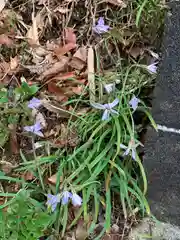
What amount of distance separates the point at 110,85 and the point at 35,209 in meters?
0.52

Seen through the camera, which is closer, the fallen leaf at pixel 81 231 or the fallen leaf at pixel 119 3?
the fallen leaf at pixel 81 231

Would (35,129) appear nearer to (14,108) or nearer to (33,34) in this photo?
(14,108)

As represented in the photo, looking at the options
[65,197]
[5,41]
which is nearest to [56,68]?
[5,41]

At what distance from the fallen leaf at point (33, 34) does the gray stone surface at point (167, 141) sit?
636 millimetres

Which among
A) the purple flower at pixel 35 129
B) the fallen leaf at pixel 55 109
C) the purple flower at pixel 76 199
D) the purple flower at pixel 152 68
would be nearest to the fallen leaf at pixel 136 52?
the purple flower at pixel 152 68

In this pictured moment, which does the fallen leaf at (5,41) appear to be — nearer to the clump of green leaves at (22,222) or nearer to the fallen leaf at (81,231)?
the clump of green leaves at (22,222)

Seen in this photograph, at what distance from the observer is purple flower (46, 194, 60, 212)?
5.23 ft

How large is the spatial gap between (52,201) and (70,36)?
655mm

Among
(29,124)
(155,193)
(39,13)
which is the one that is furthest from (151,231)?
(39,13)

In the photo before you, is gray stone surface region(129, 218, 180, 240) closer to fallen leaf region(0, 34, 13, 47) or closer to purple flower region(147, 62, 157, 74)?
purple flower region(147, 62, 157, 74)

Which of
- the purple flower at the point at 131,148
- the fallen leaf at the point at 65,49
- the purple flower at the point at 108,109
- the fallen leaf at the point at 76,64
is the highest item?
Answer: the fallen leaf at the point at 65,49

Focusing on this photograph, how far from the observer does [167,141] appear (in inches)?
60.1

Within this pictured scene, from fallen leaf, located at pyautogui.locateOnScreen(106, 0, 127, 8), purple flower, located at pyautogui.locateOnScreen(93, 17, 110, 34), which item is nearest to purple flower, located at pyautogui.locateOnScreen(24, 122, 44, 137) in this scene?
purple flower, located at pyautogui.locateOnScreen(93, 17, 110, 34)

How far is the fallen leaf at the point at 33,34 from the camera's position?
1.87 metres
